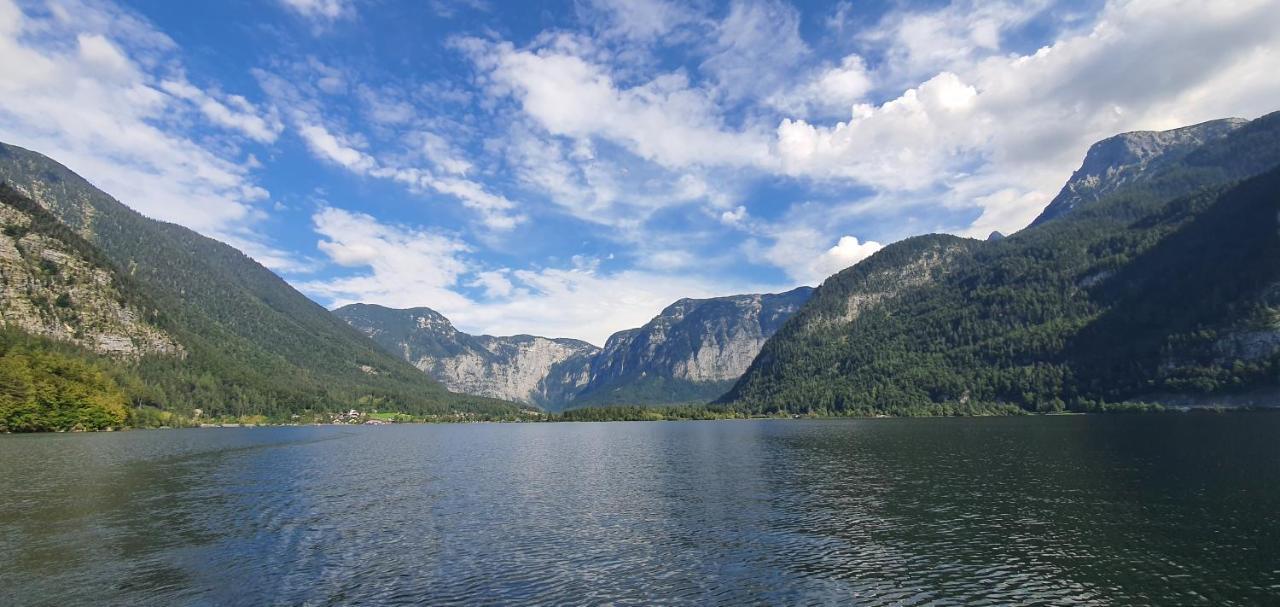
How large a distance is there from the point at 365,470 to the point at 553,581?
74.4 metres

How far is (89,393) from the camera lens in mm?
191875

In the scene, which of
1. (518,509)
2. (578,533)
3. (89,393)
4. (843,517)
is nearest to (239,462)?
(518,509)

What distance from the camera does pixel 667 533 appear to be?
49.4 m

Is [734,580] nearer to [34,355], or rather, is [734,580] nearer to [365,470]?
[365,470]

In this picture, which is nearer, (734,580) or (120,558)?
(734,580)

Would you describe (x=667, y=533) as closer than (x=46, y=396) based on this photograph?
Yes

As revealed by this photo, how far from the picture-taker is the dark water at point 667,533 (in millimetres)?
34062

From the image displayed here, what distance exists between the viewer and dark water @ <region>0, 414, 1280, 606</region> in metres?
34.1

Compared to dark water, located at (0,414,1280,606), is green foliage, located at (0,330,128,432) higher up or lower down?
higher up

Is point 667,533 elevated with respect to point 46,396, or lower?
lower

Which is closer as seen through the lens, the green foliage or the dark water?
the dark water

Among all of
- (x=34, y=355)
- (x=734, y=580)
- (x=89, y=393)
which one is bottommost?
(x=734, y=580)

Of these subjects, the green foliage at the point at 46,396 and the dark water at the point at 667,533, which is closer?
the dark water at the point at 667,533

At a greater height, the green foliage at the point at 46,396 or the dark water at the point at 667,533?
the green foliage at the point at 46,396
